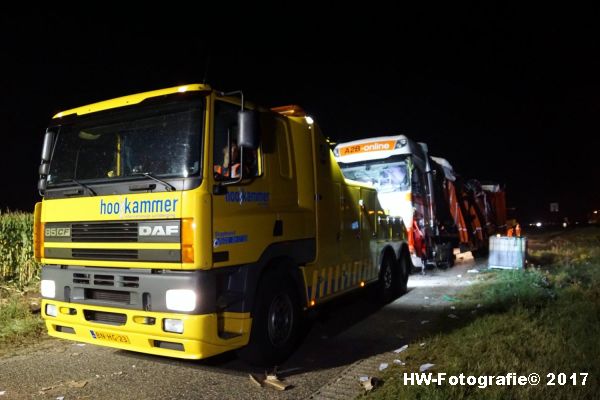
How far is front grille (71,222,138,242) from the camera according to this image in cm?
428

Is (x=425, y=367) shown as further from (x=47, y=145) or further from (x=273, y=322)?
(x=47, y=145)

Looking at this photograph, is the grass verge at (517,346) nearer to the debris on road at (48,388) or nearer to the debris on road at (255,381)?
the debris on road at (255,381)

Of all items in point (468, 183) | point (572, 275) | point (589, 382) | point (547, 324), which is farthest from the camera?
point (468, 183)

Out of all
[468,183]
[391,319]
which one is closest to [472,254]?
[468,183]

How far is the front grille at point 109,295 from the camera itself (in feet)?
14.2

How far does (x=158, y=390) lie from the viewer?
4270 millimetres

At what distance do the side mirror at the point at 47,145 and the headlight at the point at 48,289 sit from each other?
135cm

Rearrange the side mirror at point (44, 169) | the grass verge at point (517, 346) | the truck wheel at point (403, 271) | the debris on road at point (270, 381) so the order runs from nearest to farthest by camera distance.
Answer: the grass verge at point (517, 346)
the debris on road at point (270, 381)
the side mirror at point (44, 169)
the truck wheel at point (403, 271)

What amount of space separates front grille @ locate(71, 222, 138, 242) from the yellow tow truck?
15 mm

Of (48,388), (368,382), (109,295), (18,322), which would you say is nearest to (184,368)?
(109,295)

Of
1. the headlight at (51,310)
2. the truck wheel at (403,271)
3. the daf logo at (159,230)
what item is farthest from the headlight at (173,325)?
the truck wheel at (403,271)

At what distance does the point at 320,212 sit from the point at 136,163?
7.83ft

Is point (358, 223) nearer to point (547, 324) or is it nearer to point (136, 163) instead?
point (547, 324)

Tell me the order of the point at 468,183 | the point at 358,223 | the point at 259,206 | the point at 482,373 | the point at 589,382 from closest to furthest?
the point at 589,382
the point at 482,373
the point at 259,206
the point at 358,223
the point at 468,183
